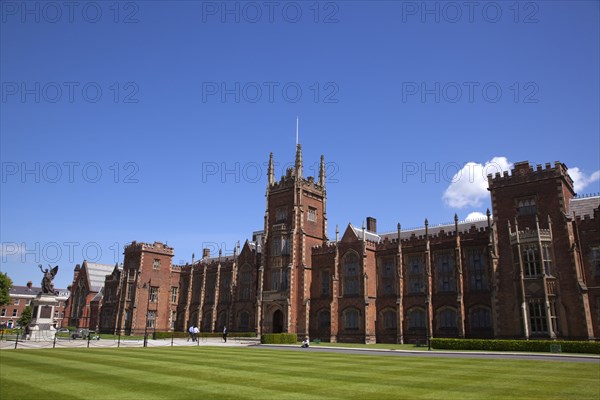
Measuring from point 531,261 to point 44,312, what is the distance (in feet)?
161

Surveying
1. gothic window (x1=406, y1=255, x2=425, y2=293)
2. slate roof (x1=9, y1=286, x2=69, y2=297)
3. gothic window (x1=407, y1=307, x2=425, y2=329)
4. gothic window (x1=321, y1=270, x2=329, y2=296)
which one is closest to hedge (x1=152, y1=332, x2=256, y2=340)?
gothic window (x1=321, y1=270, x2=329, y2=296)

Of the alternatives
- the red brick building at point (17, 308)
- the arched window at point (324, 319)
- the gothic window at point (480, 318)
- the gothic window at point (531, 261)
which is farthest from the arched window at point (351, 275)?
the red brick building at point (17, 308)

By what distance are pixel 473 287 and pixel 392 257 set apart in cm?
998

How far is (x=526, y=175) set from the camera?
4138 cm

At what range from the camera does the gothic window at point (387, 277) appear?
50.7 meters

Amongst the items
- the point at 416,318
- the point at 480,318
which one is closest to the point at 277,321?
the point at 416,318

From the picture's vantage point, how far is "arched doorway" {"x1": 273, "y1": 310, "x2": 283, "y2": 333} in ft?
187

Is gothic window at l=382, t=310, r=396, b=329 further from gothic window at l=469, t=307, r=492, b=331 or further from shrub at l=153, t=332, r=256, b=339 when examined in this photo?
shrub at l=153, t=332, r=256, b=339

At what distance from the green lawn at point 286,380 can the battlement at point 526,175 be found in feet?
75.6

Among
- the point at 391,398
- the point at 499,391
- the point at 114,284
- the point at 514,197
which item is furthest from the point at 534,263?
the point at 114,284

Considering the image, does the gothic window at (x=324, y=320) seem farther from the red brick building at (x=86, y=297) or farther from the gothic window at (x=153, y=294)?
the red brick building at (x=86, y=297)

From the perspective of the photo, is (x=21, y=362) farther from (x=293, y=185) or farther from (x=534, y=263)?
(x=293, y=185)

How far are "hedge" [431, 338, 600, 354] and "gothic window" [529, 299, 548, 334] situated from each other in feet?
15.6

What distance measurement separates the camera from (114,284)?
241 feet
